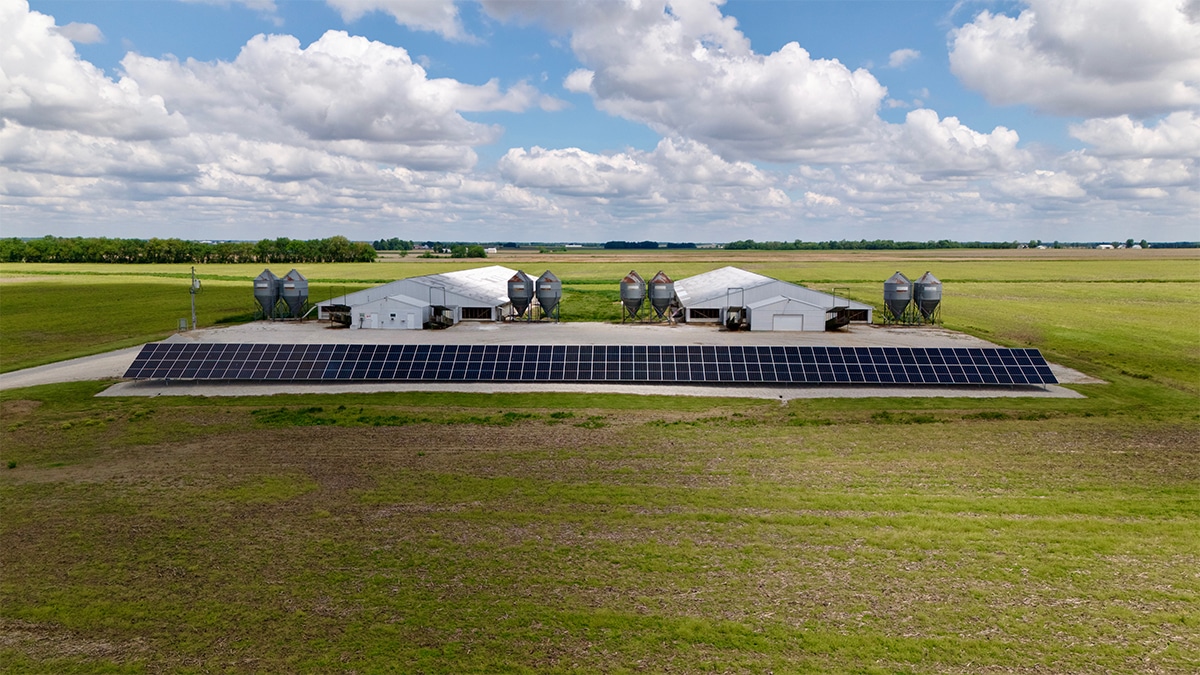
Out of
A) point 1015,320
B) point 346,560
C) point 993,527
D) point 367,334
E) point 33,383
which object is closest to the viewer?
point 346,560

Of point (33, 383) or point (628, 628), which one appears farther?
point (33, 383)

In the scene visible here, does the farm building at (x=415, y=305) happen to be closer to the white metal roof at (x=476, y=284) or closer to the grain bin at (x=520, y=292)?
the white metal roof at (x=476, y=284)

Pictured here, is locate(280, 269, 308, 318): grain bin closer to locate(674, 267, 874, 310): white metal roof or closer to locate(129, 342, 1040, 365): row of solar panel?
locate(129, 342, 1040, 365): row of solar panel

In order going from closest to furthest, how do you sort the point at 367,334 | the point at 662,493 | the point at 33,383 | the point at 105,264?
the point at 662,493 < the point at 33,383 < the point at 367,334 < the point at 105,264

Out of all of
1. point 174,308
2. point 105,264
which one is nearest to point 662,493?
point 174,308

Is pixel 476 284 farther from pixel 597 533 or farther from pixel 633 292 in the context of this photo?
pixel 597 533

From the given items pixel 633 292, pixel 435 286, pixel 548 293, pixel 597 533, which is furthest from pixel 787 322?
pixel 597 533

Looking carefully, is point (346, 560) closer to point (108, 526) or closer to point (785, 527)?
point (108, 526)

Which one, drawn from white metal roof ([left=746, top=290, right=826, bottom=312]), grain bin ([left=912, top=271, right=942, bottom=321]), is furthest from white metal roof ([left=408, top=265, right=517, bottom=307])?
grain bin ([left=912, top=271, right=942, bottom=321])
